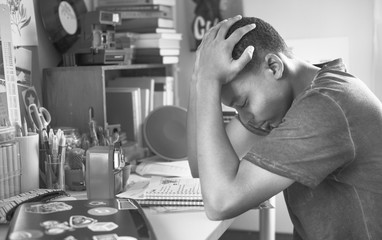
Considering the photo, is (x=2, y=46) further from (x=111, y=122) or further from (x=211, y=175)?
(x=211, y=175)

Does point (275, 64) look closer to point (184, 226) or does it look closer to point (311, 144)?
point (311, 144)

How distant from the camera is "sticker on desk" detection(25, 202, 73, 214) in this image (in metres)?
1.15

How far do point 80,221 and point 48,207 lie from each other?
13 cm

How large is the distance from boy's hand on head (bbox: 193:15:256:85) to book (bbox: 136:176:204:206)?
1.24ft

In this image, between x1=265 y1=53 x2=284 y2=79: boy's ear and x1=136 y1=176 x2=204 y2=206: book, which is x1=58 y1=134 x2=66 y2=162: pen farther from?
x1=265 y1=53 x2=284 y2=79: boy's ear

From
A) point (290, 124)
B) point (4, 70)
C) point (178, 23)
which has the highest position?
point (178, 23)

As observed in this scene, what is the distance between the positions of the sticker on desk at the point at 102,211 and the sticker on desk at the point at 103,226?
0.07 metres

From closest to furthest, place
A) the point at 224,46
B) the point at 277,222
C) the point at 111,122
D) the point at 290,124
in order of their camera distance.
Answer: the point at 290,124 → the point at 224,46 → the point at 111,122 → the point at 277,222

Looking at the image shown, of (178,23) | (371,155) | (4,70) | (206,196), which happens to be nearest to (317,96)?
(371,155)

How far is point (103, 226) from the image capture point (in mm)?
1064

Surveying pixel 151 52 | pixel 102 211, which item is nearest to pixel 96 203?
pixel 102 211

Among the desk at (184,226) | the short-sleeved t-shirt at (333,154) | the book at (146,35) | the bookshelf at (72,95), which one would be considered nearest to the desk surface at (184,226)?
the desk at (184,226)

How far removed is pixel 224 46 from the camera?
3.84 feet

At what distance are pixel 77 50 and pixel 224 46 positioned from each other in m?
1.00
